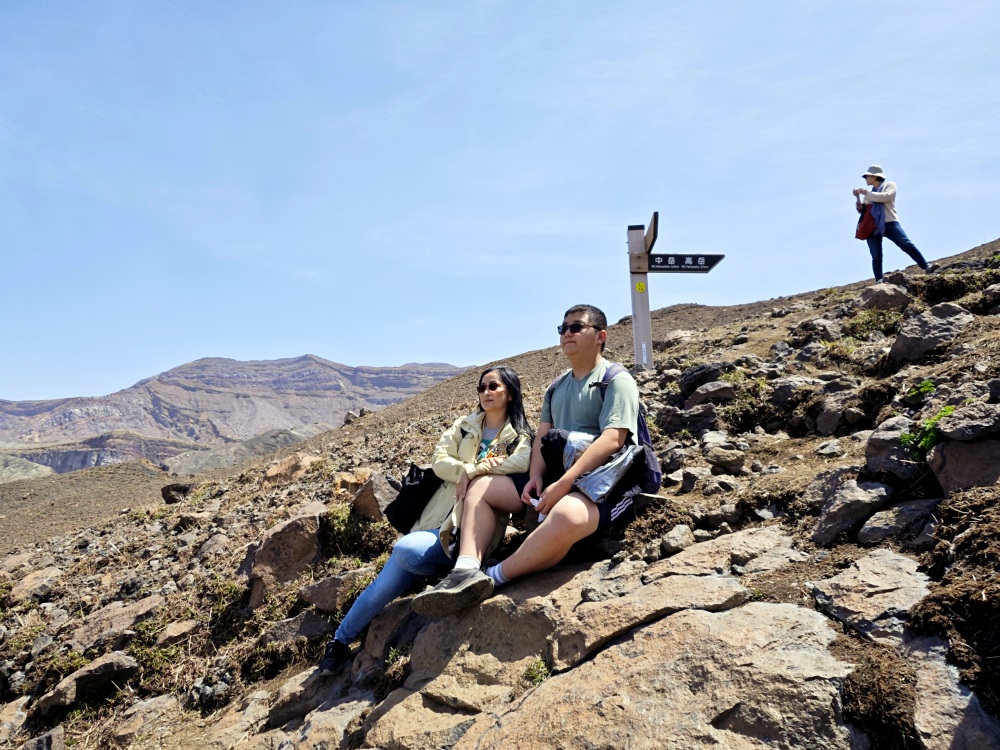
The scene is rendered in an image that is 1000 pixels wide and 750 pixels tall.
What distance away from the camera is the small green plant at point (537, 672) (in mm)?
3260

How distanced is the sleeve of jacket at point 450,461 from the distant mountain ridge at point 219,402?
108 meters

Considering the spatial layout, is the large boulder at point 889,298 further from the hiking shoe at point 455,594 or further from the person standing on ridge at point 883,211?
the hiking shoe at point 455,594

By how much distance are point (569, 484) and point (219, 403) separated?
13412cm

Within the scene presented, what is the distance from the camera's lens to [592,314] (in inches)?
167

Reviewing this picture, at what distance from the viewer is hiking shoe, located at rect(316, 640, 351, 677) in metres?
4.32

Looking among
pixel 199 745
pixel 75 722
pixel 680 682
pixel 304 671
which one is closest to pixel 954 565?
pixel 680 682

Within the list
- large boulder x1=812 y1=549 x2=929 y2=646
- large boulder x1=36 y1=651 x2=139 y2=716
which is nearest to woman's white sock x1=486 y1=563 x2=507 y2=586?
large boulder x1=812 y1=549 x2=929 y2=646

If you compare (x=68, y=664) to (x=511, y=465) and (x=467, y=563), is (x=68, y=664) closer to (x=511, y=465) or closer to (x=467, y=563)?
(x=467, y=563)

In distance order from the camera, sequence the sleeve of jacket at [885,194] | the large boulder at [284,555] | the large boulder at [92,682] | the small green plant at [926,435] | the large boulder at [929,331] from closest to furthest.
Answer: the small green plant at [926,435] < the large boulder at [92,682] < the large boulder at [929,331] < the large boulder at [284,555] < the sleeve of jacket at [885,194]

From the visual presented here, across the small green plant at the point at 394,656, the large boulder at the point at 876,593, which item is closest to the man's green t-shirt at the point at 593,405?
the large boulder at the point at 876,593

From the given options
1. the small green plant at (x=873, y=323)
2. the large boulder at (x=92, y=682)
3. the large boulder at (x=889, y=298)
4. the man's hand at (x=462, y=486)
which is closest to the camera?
the man's hand at (x=462, y=486)

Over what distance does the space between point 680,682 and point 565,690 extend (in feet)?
1.72

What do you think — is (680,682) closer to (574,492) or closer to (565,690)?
(565,690)

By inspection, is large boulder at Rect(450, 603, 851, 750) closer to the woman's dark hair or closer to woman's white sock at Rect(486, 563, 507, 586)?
woman's white sock at Rect(486, 563, 507, 586)
